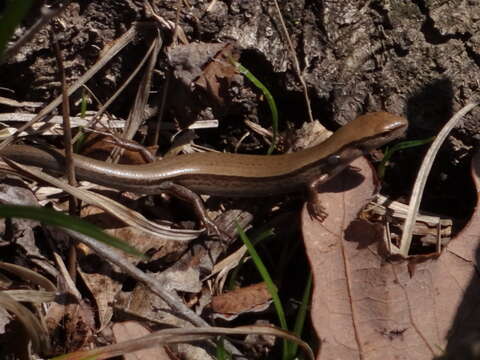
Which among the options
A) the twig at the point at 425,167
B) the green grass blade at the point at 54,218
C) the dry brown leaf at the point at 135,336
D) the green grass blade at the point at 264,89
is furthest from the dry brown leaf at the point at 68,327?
the twig at the point at 425,167

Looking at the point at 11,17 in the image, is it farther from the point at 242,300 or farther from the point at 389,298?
the point at 389,298

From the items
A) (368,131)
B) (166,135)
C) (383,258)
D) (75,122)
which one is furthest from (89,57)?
(383,258)

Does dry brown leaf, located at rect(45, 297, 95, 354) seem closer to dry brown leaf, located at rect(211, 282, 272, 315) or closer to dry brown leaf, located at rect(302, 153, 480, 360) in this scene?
dry brown leaf, located at rect(211, 282, 272, 315)

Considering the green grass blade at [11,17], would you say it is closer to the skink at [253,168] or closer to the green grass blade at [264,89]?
the skink at [253,168]

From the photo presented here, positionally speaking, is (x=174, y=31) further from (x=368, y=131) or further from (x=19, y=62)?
(x=368, y=131)

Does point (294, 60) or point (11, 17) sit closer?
→ point (11, 17)

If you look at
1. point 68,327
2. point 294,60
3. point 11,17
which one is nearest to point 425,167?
point 294,60
